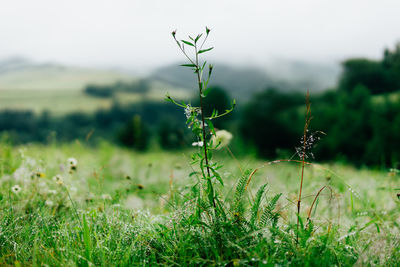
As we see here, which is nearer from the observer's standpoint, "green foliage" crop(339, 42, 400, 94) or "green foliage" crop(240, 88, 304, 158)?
"green foliage" crop(339, 42, 400, 94)

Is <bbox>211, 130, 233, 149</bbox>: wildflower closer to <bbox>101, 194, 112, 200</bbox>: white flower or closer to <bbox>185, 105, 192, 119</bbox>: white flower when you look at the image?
<bbox>185, 105, 192, 119</bbox>: white flower

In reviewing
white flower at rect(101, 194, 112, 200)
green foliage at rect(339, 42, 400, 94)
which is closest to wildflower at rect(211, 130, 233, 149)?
white flower at rect(101, 194, 112, 200)

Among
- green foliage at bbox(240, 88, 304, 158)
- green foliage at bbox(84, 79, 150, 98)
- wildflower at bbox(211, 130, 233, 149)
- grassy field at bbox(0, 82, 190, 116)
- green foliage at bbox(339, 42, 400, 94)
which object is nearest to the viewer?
wildflower at bbox(211, 130, 233, 149)

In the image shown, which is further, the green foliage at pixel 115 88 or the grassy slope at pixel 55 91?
the green foliage at pixel 115 88

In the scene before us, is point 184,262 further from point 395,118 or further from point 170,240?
point 395,118

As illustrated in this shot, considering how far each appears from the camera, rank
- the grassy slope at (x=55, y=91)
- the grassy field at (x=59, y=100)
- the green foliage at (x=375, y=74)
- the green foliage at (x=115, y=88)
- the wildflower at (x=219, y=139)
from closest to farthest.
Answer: the wildflower at (x=219, y=139)
the green foliage at (x=375, y=74)
the grassy field at (x=59, y=100)
the grassy slope at (x=55, y=91)
the green foliage at (x=115, y=88)

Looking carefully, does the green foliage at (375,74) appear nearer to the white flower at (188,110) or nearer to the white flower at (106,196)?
the white flower at (106,196)

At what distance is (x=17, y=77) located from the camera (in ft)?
227

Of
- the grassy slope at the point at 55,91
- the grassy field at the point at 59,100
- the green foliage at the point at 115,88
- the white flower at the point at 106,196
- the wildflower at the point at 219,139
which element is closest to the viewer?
the wildflower at the point at 219,139

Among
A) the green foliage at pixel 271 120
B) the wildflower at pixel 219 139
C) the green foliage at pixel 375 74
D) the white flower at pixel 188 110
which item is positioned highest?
the green foliage at pixel 375 74

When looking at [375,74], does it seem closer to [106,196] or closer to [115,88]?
[106,196]

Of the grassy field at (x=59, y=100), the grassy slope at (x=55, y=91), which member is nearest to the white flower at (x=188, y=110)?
the grassy slope at (x=55, y=91)

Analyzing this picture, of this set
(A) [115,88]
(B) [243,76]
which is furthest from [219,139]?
(B) [243,76]

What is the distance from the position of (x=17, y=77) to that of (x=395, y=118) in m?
78.1
